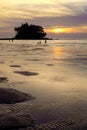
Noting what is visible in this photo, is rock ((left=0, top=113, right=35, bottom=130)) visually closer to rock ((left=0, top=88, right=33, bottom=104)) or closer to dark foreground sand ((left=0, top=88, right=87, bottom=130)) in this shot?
dark foreground sand ((left=0, top=88, right=87, bottom=130))

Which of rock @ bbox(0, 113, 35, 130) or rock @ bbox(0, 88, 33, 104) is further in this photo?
rock @ bbox(0, 88, 33, 104)

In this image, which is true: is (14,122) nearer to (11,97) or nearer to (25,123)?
(25,123)

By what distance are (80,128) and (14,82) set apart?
8.45 m

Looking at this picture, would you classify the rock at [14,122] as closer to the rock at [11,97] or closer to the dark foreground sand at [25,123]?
the dark foreground sand at [25,123]

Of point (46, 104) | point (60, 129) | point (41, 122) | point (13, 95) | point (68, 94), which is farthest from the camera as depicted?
point (68, 94)

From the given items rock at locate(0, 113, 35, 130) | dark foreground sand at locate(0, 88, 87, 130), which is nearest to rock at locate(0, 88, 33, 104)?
dark foreground sand at locate(0, 88, 87, 130)

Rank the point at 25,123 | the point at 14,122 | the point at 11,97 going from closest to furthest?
the point at 14,122, the point at 25,123, the point at 11,97

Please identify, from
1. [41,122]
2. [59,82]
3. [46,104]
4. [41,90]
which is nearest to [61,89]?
[41,90]

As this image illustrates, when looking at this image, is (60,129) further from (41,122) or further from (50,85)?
(50,85)

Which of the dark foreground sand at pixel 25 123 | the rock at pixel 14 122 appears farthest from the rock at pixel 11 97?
the rock at pixel 14 122

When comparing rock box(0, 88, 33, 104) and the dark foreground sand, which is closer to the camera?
the dark foreground sand

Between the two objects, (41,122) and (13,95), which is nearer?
(41,122)

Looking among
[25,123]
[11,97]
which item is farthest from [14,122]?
[11,97]

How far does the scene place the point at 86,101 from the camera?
39.7ft
